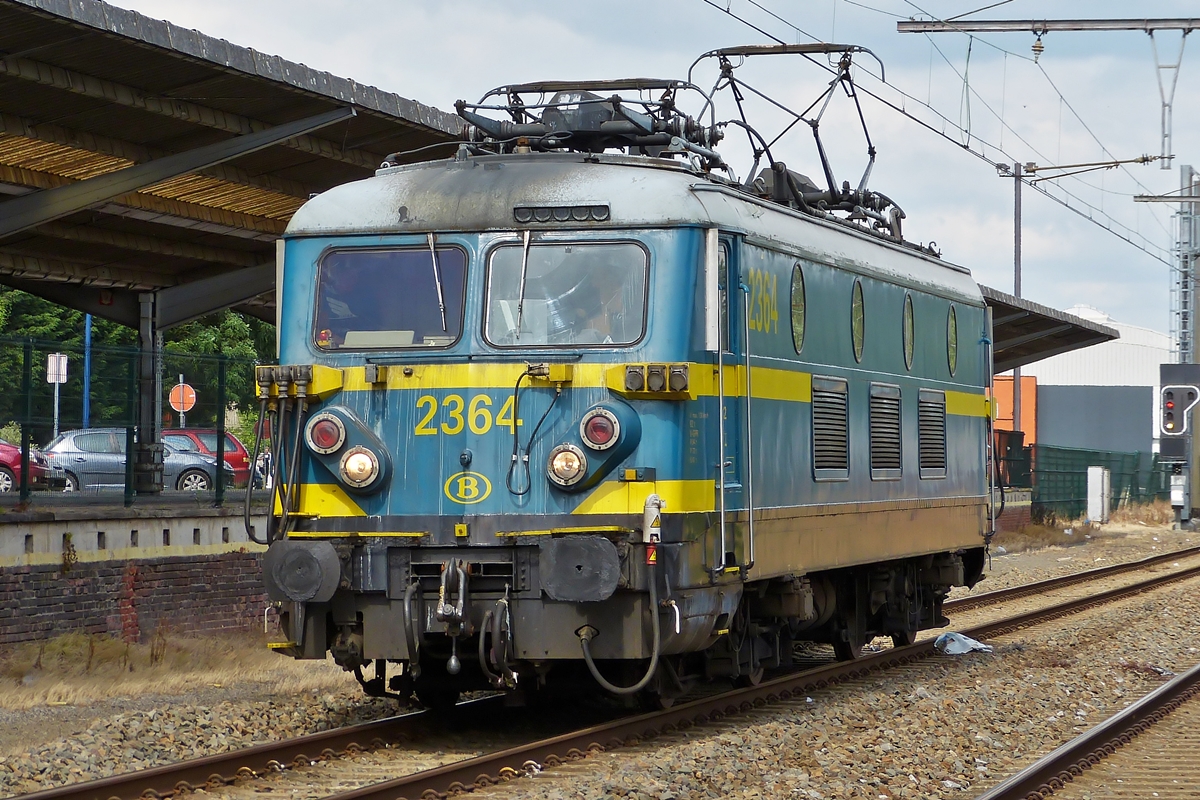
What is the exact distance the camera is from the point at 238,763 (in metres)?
9.09

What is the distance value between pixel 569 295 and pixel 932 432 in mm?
5655

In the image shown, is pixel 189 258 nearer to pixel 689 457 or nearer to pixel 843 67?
pixel 843 67

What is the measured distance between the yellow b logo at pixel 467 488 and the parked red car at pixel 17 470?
6365mm

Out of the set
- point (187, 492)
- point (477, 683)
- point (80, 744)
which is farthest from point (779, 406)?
point (187, 492)

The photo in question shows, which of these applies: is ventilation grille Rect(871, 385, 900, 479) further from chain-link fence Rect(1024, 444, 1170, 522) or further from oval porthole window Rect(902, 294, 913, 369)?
chain-link fence Rect(1024, 444, 1170, 522)

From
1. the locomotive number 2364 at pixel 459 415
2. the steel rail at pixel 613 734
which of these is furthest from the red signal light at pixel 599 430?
the steel rail at pixel 613 734

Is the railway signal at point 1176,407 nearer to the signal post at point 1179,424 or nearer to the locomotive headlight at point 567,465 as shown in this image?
the signal post at point 1179,424

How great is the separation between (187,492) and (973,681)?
815cm

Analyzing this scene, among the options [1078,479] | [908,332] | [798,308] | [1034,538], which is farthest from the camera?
[1078,479]

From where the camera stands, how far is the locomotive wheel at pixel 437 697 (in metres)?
11.2

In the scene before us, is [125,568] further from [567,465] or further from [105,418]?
[567,465]

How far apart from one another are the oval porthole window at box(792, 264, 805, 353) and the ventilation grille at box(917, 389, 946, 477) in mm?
2924

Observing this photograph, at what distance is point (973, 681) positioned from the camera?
45.0 feet

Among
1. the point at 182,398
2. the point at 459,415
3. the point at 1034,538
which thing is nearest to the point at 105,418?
the point at 182,398
